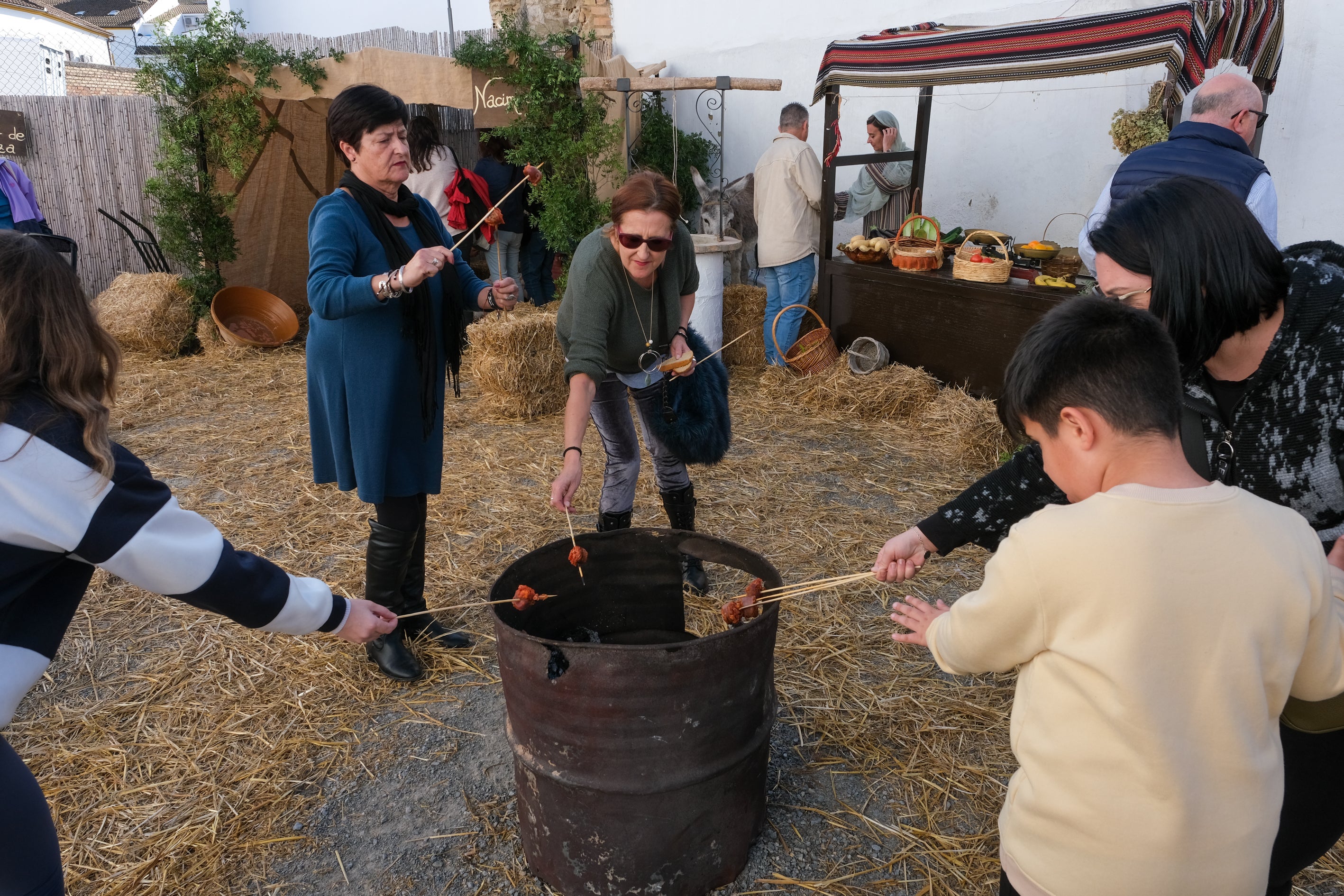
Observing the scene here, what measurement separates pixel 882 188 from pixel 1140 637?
8009 millimetres

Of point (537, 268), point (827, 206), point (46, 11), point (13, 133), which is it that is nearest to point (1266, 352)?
point (827, 206)

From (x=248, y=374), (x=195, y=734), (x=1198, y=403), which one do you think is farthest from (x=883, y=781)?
(x=248, y=374)

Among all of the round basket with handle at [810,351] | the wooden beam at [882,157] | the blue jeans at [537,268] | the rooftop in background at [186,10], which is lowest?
the round basket with handle at [810,351]

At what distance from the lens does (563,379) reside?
7355 mm

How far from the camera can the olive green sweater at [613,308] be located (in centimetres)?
321

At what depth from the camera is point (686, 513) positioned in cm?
405

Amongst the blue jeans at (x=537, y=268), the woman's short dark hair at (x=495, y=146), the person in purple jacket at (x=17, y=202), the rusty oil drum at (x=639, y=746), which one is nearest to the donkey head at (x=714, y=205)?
the blue jeans at (x=537, y=268)

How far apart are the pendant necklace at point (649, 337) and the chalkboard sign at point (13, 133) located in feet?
31.7

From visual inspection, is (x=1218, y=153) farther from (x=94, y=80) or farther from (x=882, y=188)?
(x=94, y=80)

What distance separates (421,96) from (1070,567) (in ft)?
29.2

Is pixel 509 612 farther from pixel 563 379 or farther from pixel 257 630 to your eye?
pixel 563 379

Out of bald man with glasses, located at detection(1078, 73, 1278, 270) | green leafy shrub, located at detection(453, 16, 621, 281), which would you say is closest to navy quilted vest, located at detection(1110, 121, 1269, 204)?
bald man with glasses, located at detection(1078, 73, 1278, 270)

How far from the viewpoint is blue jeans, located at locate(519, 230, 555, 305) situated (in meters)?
9.34

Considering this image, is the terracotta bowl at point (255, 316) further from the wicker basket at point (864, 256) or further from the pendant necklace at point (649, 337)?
the pendant necklace at point (649, 337)
